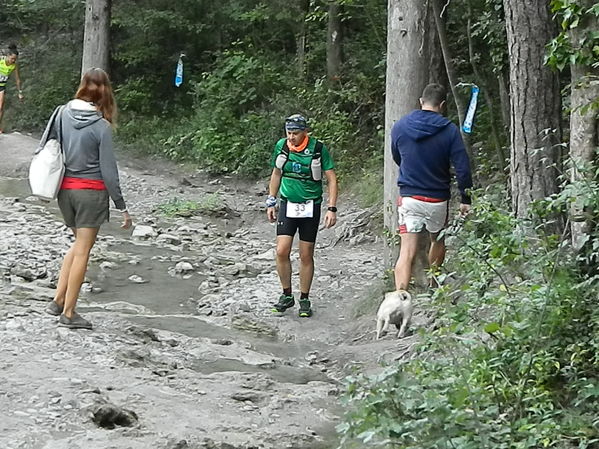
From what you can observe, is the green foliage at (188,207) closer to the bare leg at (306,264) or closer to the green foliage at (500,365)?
the bare leg at (306,264)

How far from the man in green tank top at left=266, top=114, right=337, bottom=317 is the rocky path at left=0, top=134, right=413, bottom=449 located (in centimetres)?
66

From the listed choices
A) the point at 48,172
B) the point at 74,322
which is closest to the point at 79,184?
the point at 48,172

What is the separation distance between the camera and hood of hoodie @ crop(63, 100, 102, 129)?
7469 millimetres

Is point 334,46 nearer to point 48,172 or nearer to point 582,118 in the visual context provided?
point 48,172

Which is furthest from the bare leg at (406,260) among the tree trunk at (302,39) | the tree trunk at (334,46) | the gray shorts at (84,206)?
the tree trunk at (302,39)

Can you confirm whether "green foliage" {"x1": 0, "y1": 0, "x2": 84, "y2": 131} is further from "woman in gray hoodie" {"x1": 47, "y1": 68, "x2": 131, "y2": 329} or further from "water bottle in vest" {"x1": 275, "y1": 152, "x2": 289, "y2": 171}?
"woman in gray hoodie" {"x1": 47, "y1": 68, "x2": 131, "y2": 329}

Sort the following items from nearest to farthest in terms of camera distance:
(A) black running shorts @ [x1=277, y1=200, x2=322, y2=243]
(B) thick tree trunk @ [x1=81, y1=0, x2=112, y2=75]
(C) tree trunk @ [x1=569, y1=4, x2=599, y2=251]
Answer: (C) tree trunk @ [x1=569, y1=4, x2=599, y2=251] → (A) black running shorts @ [x1=277, y1=200, x2=322, y2=243] → (B) thick tree trunk @ [x1=81, y1=0, x2=112, y2=75]

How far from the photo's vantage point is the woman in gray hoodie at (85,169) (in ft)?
24.4

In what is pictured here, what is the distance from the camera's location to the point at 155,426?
5.66m

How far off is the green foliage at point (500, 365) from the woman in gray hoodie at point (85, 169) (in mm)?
2866

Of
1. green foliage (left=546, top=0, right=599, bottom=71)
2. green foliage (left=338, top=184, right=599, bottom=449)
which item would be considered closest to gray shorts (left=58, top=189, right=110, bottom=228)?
green foliage (left=338, top=184, right=599, bottom=449)

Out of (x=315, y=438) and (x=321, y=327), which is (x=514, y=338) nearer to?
(x=315, y=438)

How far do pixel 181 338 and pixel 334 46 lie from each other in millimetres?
11458

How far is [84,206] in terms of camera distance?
7.45m
